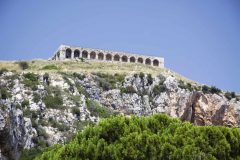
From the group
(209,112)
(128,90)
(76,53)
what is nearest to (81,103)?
(128,90)

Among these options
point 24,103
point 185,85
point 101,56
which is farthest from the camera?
point 101,56

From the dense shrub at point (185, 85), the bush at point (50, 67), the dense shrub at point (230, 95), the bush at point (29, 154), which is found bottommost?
the bush at point (29, 154)

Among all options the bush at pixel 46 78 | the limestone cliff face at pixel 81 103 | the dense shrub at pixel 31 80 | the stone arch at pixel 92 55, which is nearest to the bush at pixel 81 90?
the limestone cliff face at pixel 81 103

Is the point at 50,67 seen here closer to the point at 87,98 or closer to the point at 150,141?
the point at 87,98

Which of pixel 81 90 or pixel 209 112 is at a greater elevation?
pixel 81 90

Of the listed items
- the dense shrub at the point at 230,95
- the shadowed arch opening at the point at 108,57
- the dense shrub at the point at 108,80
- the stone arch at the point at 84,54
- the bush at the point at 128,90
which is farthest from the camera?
the shadowed arch opening at the point at 108,57

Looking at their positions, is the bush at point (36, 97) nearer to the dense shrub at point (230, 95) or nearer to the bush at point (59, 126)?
the bush at point (59, 126)

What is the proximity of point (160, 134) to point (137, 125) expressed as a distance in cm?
146

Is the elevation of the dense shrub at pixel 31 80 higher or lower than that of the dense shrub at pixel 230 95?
higher

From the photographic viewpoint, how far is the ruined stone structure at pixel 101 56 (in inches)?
4542

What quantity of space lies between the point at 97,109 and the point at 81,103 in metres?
2.77

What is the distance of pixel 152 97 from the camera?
295 feet

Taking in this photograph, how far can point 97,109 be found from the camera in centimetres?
7625

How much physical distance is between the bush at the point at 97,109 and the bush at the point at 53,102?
17.0 ft
